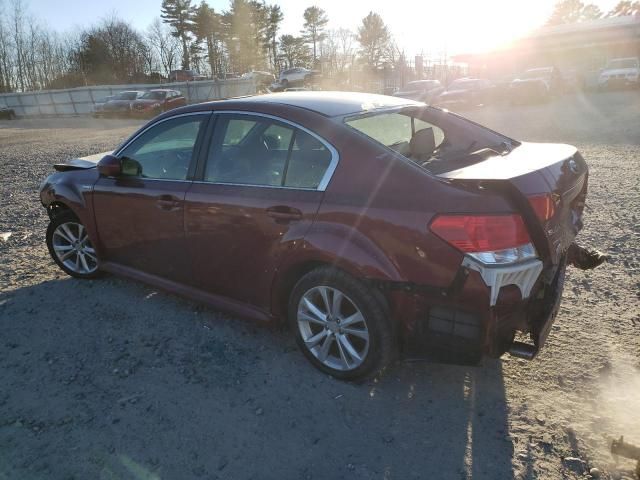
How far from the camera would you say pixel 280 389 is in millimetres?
2854

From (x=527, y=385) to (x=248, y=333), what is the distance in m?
1.90

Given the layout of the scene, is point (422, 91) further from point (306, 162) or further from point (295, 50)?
point (295, 50)

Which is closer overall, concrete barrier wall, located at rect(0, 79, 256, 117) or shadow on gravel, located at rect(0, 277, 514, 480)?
shadow on gravel, located at rect(0, 277, 514, 480)

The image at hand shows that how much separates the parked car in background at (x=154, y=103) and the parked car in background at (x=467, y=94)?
14.2m

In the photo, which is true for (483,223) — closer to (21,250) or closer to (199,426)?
(199,426)

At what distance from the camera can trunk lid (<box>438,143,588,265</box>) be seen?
232 centimetres

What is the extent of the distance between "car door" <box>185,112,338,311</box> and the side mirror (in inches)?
29.8

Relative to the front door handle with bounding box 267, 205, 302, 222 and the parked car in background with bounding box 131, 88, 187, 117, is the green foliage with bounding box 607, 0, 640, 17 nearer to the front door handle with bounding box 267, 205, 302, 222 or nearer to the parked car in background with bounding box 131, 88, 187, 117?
the parked car in background with bounding box 131, 88, 187, 117

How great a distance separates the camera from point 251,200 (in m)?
2.97

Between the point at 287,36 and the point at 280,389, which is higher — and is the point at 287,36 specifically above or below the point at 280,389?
above

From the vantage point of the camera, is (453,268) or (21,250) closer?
(453,268)

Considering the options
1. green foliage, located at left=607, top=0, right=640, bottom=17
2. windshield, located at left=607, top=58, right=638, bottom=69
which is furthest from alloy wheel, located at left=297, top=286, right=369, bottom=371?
green foliage, located at left=607, top=0, right=640, bottom=17

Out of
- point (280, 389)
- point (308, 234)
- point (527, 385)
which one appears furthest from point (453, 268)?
point (280, 389)

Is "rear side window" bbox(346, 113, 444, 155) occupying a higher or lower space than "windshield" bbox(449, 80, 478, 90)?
lower
